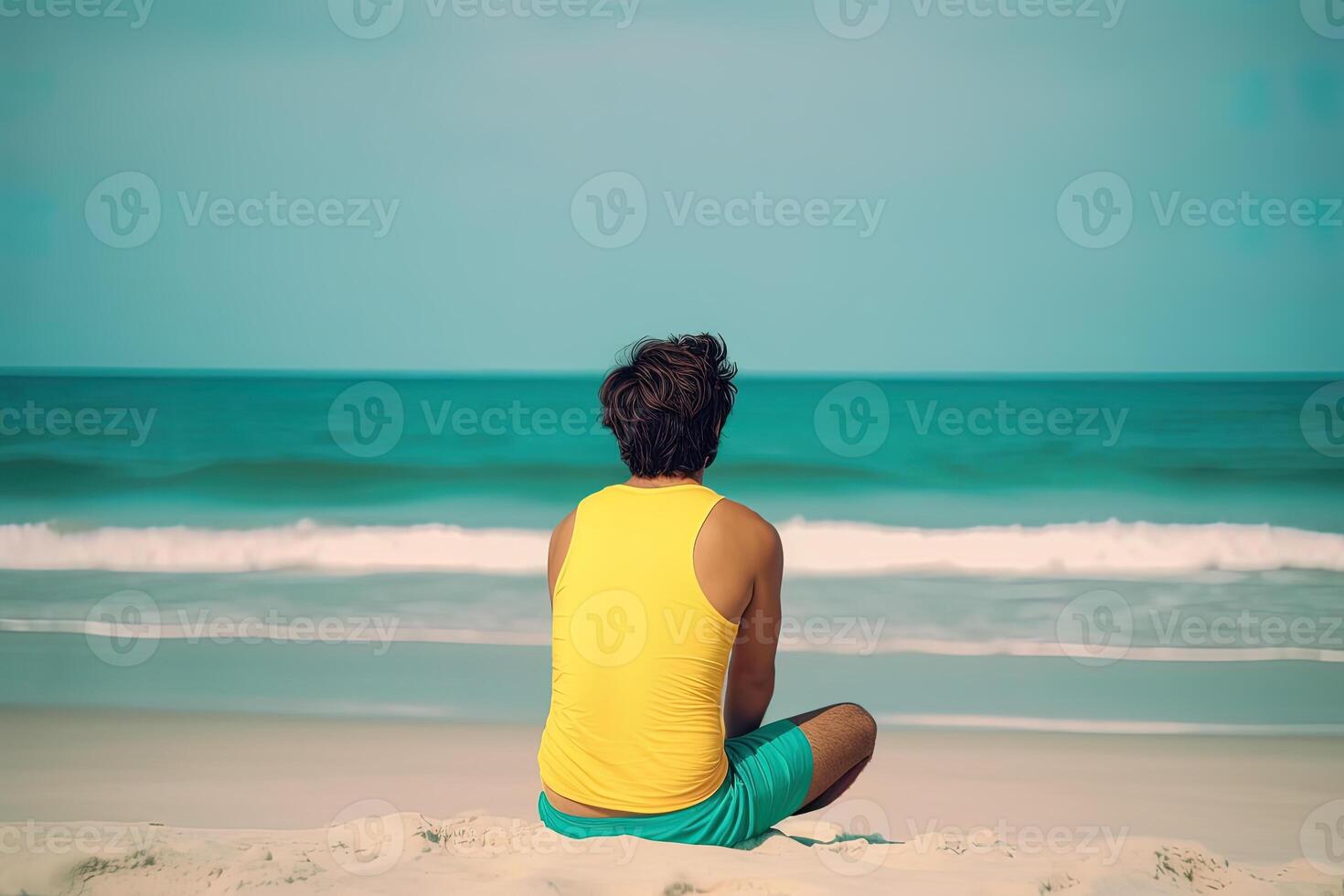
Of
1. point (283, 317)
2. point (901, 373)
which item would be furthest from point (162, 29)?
point (901, 373)

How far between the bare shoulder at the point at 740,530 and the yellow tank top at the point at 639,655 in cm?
2

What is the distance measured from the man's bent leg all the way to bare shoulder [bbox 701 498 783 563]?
16.5 inches

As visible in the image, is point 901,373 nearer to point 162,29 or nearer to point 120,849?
point 162,29

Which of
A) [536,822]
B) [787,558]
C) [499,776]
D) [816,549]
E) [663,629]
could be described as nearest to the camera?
[663,629]

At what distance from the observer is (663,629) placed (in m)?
1.66

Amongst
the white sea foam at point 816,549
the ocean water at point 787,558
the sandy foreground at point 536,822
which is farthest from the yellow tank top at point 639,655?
the white sea foam at point 816,549

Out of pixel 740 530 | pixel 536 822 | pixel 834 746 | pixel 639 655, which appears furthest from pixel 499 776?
pixel 740 530

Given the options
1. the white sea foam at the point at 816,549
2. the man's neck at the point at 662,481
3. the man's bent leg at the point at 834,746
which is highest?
the white sea foam at the point at 816,549

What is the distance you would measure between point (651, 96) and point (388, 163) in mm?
4118

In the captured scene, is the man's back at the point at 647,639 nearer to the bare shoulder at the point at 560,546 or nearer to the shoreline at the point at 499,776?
the bare shoulder at the point at 560,546

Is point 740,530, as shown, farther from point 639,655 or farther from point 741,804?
point 741,804

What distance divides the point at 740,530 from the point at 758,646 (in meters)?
0.26

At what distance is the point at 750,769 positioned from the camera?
6.07 ft

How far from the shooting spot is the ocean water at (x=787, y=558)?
3.72 meters
